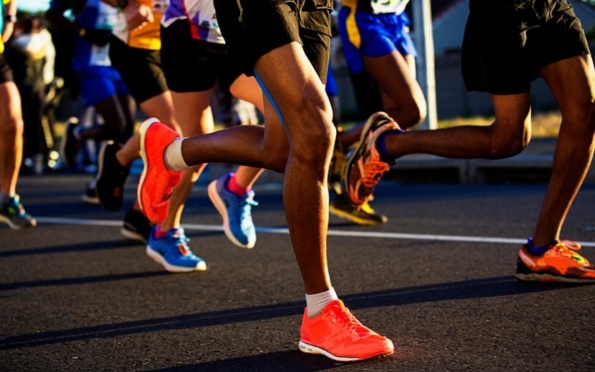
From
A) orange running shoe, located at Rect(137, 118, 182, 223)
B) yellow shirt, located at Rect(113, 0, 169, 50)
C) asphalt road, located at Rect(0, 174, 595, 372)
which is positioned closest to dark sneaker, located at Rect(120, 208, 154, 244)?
asphalt road, located at Rect(0, 174, 595, 372)

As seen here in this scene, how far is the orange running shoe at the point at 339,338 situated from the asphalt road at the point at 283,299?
0.04 meters

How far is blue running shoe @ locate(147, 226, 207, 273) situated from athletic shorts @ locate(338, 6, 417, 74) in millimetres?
1836

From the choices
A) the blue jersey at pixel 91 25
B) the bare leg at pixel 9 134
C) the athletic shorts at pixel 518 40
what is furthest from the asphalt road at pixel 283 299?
the blue jersey at pixel 91 25

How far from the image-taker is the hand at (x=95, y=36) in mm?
8961

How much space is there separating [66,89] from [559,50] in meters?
14.5

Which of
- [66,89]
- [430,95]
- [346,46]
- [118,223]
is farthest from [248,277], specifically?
Result: [66,89]

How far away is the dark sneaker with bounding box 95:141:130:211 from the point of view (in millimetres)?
7219

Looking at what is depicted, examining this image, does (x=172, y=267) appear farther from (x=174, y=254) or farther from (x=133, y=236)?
(x=133, y=236)

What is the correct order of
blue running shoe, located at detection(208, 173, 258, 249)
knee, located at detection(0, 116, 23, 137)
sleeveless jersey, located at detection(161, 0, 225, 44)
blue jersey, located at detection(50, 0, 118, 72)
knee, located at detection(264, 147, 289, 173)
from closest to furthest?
knee, located at detection(264, 147, 289, 173) < sleeveless jersey, located at detection(161, 0, 225, 44) < blue running shoe, located at detection(208, 173, 258, 249) < knee, located at detection(0, 116, 23, 137) < blue jersey, located at detection(50, 0, 118, 72)

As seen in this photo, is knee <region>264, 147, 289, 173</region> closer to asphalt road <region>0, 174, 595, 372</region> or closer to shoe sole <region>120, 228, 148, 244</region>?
asphalt road <region>0, 174, 595, 372</region>

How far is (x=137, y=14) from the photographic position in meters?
6.42

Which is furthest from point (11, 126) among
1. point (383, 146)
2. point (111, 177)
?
point (383, 146)

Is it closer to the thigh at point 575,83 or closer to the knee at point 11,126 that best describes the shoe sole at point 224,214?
the thigh at point 575,83

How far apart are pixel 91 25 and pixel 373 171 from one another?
3882mm
